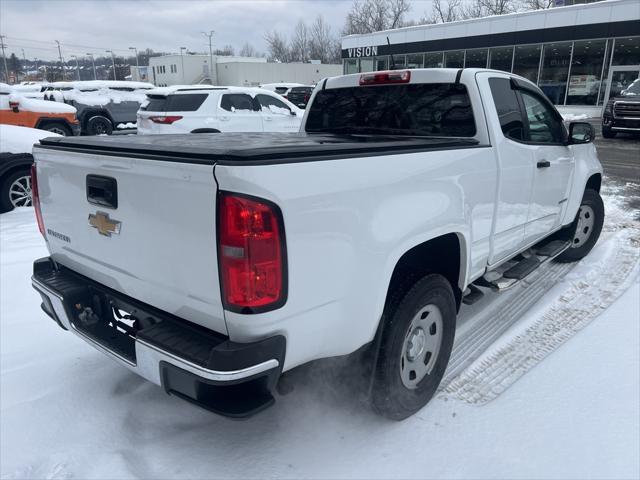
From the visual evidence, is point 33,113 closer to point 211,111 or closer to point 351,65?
point 211,111

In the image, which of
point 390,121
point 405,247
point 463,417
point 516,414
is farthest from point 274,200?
point 390,121

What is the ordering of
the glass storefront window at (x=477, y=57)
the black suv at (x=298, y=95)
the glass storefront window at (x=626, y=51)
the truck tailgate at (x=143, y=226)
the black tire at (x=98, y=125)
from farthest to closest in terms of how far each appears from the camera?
the glass storefront window at (x=477, y=57)
the black suv at (x=298, y=95)
the glass storefront window at (x=626, y=51)
the black tire at (x=98, y=125)
the truck tailgate at (x=143, y=226)

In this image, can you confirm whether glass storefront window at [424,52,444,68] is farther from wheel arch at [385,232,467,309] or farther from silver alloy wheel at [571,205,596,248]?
wheel arch at [385,232,467,309]

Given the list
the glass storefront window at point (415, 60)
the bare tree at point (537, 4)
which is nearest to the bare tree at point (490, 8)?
the bare tree at point (537, 4)

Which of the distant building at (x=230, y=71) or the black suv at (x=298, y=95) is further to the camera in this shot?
the distant building at (x=230, y=71)

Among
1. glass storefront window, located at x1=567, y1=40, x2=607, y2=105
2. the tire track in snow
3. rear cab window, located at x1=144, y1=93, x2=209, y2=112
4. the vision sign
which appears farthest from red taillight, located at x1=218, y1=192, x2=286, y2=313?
the vision sign

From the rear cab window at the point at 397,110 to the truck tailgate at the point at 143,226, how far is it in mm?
2148

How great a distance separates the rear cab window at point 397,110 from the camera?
341cm

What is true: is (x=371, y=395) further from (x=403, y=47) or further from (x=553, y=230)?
(x=403, y=47)

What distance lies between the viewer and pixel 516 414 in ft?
9.09

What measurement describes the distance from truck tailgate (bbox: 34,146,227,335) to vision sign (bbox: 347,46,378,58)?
34.3 meters

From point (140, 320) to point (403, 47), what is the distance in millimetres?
33106

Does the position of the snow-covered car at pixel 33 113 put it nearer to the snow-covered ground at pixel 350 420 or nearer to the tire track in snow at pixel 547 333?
the snow-covered ground at pixel 350 420

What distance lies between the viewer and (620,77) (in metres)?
23.8
